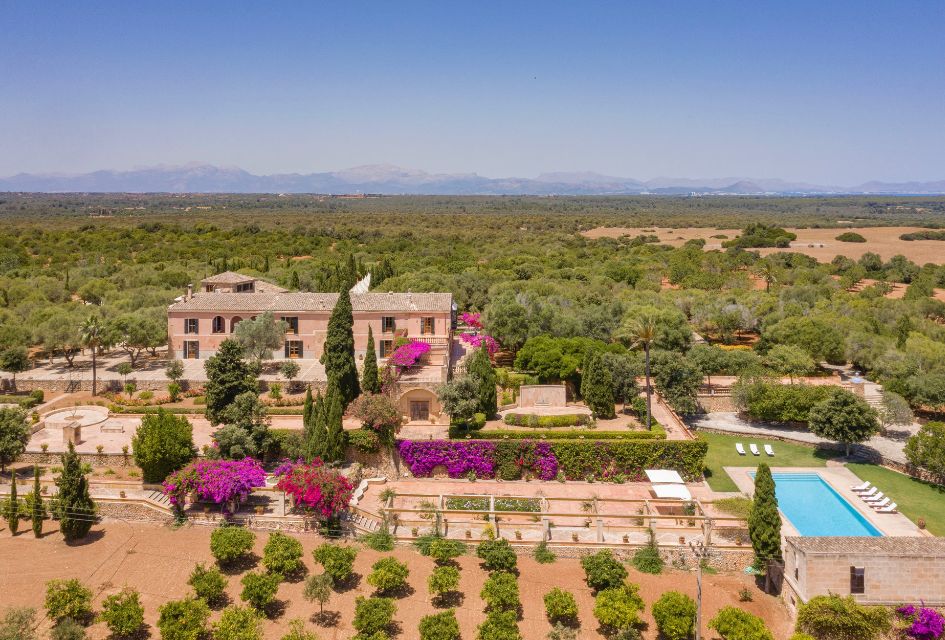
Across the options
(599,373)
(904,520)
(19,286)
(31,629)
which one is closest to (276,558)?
(31,629)

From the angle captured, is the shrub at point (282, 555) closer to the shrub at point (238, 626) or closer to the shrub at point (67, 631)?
the shrub at point (238, 626)

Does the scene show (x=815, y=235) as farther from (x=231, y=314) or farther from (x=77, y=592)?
(x=77, y=592)

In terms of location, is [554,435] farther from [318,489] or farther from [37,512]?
[37,512]

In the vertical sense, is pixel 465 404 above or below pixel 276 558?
above

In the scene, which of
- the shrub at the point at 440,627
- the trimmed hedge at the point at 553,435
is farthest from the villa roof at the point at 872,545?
the shrub at the point at 440,627

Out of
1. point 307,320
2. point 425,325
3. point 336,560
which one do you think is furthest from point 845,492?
point 307,320
